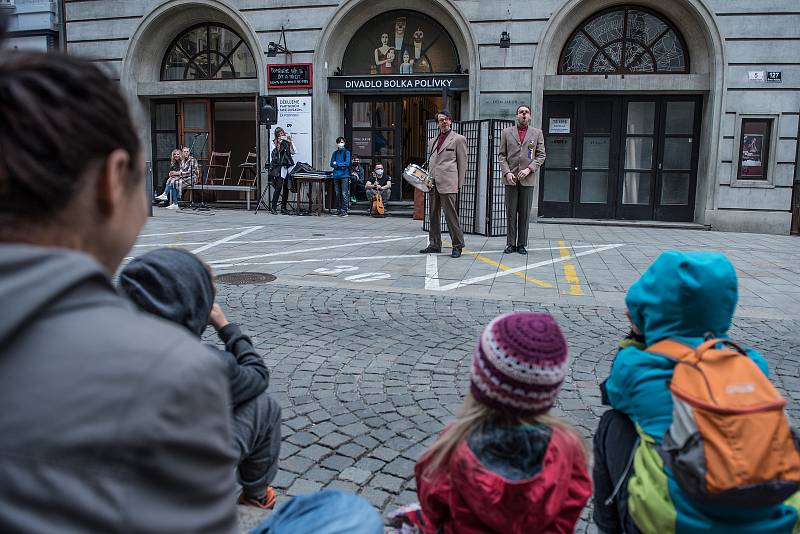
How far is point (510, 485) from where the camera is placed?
6.09ft

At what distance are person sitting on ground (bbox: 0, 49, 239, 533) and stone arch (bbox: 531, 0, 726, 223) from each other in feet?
50.4

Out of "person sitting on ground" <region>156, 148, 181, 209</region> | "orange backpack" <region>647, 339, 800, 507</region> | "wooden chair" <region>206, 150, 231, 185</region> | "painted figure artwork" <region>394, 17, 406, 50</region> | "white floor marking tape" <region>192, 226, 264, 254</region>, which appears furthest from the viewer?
"wooden chair" <region>206, 150, 231, 185</region>

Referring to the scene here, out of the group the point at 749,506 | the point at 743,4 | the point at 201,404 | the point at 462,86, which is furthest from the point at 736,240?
the point at 201,404

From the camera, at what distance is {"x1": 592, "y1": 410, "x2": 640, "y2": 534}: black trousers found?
2345 mm

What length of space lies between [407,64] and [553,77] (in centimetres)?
366

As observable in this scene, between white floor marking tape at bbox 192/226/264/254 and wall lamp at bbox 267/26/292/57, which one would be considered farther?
wall lamp at bbox 267/26/292/57

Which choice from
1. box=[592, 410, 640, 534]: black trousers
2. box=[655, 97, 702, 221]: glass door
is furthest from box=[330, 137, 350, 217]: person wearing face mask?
box=[592, 410, 640, 534]: black trousers

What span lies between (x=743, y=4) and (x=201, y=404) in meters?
16.7

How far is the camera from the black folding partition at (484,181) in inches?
492

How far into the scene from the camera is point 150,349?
86cm

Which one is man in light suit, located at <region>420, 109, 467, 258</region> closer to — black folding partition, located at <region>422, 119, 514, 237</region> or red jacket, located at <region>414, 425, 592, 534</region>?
black folding partition, located at <region>422, 119, 514, 237</region>

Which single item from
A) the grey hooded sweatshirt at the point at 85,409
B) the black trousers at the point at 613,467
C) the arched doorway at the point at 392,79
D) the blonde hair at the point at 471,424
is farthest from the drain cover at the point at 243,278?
the arched doorway at the point at 392,79

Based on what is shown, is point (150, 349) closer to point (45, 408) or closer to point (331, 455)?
point (45, 408)

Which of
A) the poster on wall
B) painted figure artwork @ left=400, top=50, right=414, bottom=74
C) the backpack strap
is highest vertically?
painted figure artwork @ left=400, top=50, right=414, bottom=74
